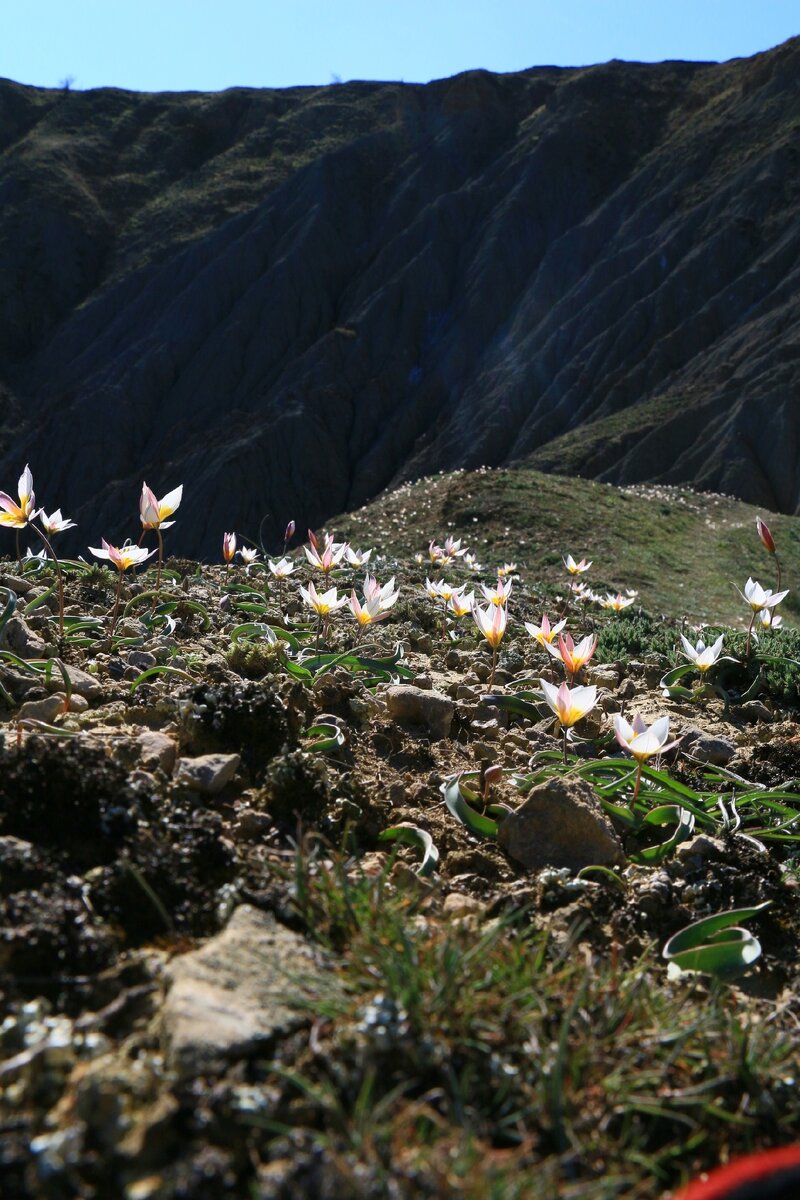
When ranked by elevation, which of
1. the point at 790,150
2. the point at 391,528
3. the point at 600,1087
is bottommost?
the point at 391,528

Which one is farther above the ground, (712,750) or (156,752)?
(156,752)

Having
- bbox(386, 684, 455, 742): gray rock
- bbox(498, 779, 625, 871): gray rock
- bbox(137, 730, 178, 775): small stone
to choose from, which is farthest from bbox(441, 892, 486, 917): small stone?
bbox(386, 684, 455, 742): gray rock

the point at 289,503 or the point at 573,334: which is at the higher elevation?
the point at 573,334

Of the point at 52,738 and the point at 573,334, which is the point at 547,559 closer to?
the point at 52,738

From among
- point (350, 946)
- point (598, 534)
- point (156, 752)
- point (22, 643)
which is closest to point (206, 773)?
point (156, 752)

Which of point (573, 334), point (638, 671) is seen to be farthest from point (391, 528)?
point (573, 334)

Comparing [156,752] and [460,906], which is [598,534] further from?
[460,906]

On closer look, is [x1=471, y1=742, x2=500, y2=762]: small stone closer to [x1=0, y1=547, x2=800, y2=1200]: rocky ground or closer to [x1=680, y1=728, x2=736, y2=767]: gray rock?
[x1=0, y1=547, x2=800, y2=1200]: rocky ground

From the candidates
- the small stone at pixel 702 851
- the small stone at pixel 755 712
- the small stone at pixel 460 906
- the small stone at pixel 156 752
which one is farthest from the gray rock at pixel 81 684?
the small stone at pixel 755 712
